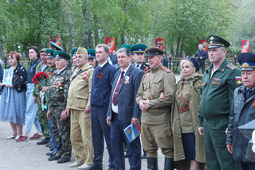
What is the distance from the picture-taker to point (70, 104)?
611cm

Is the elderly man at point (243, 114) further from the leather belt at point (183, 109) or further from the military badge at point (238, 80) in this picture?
the leather belt at point (183, 109)

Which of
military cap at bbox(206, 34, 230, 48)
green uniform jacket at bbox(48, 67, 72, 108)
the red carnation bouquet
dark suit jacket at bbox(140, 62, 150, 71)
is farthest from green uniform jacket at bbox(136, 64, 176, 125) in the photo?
the red carnation bouquet

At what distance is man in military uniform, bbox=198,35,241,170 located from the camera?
405 centimetres

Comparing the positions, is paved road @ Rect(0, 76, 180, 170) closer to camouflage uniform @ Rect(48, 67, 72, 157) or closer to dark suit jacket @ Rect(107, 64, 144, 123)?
camouflage uniform @ Rect(48, 67, 72, 157)

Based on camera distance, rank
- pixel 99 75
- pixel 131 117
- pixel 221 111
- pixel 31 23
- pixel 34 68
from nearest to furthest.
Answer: pixel 221 111
pixel 131 117
pixel 99 75
pixel 34 68
pixel 31 23

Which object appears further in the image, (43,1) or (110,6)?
(110,6)

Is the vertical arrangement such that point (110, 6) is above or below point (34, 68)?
above

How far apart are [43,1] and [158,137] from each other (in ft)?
64.5

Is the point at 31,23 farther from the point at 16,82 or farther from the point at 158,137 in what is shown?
the point at 158,137

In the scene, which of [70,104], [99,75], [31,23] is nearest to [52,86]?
[70,104]

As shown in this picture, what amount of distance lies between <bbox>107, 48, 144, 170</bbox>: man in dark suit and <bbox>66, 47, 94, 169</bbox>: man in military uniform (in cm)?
83

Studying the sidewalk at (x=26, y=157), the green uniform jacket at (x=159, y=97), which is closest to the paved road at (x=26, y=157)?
the sidewalk at (x=26, y=157)

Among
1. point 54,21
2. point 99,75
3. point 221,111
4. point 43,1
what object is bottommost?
point 221,111

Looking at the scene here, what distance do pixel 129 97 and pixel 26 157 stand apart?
3071 mm
